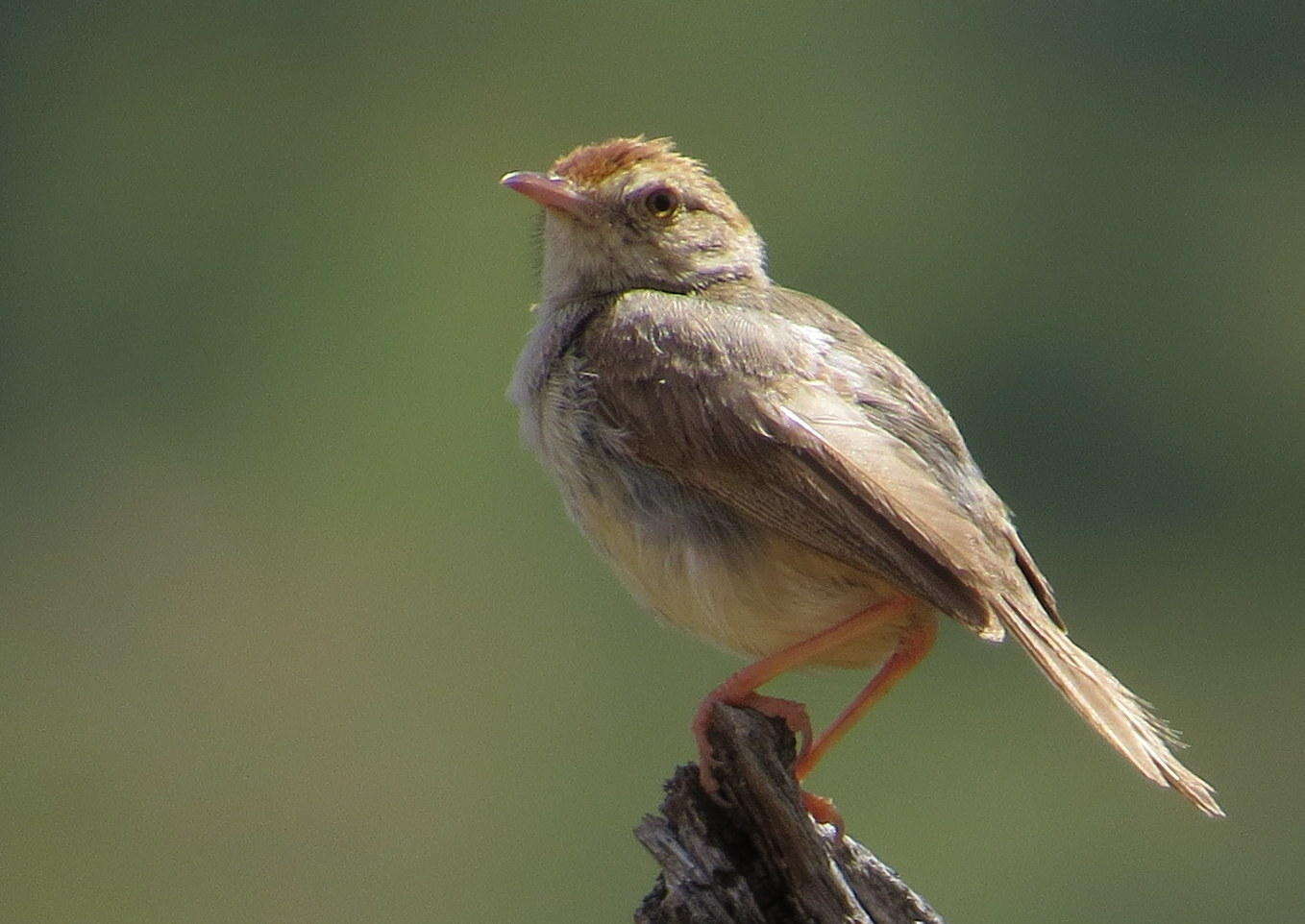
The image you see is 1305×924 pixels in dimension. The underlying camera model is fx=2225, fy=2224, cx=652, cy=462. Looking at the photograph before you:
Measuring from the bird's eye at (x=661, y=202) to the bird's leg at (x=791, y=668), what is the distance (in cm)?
162

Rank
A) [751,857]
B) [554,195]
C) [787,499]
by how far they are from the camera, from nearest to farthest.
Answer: [751,857] → [787,499] → [554,195]

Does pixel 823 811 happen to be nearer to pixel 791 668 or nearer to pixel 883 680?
pixel 791 668

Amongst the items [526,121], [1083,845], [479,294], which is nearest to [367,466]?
[479,294]

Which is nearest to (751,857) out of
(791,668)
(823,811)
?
(823,811)

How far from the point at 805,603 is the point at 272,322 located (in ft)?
35.0

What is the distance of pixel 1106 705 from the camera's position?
18.3 ft

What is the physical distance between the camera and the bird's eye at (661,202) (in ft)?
22.7

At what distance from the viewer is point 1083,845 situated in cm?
1272

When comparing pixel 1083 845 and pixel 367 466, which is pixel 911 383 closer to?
→ pixel 1083 845

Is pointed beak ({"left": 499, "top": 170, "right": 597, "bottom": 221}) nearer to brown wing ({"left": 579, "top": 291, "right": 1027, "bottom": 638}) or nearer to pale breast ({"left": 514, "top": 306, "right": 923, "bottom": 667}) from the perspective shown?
brown wing ({"left": 579, "top": 291, "right": 1027, "bottom": 638})

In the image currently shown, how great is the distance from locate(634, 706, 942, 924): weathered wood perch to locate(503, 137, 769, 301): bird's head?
6.04ft

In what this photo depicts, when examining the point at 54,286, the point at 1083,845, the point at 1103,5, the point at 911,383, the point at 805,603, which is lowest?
the point at 54,286

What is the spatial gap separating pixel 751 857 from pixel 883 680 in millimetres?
936

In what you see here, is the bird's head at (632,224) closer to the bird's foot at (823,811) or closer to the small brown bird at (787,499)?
the small brown bird at (787,499)
